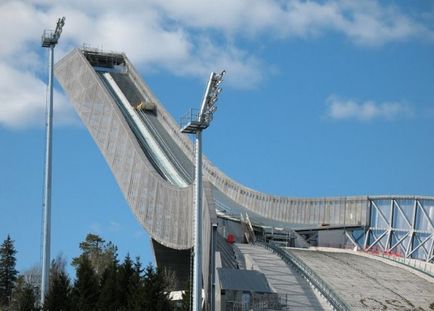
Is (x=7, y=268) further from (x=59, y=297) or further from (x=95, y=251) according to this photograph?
(x=59, y=297)

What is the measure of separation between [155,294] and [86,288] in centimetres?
531

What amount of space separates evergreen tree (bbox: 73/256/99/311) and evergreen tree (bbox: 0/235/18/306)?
87.4ft

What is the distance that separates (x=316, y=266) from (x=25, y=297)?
512 inches

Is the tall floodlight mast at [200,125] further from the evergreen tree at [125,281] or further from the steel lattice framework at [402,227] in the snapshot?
the steel lattice framework at [402,227]

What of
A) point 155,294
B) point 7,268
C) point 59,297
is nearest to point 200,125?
point 155,294

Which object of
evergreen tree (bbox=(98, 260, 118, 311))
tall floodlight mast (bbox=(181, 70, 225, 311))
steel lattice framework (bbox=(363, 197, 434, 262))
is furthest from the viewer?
steel lattice framework (bbox=(363, 197, 434, 262))

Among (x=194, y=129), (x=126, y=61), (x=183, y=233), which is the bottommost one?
(x=183, y=233)

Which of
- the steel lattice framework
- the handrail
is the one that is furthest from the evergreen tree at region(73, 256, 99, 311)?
the steel lattice framework

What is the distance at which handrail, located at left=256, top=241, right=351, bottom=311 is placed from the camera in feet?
127

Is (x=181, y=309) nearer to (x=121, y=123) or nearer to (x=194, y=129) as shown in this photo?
(x=194, y=129)

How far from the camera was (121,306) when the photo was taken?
130 ft

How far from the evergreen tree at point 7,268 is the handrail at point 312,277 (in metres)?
23.4

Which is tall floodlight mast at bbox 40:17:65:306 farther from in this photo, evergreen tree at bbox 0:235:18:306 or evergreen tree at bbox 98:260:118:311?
evergreen tree at bbox 0:235:18:306

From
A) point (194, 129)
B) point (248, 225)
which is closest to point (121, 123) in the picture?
point (248, 225)
